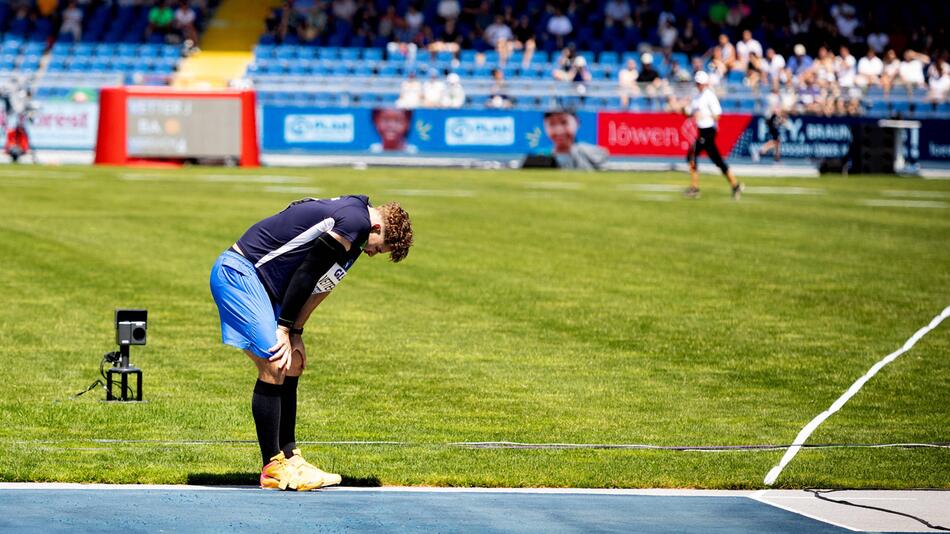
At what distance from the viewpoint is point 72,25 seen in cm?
4959

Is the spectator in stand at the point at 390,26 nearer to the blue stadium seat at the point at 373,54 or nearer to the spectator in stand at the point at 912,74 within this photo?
the blue stadium seat at the point at 373,54

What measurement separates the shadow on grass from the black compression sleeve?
1.11 meters

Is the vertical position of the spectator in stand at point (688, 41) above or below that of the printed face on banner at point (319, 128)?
above

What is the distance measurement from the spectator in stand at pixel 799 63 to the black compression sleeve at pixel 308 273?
123 ft

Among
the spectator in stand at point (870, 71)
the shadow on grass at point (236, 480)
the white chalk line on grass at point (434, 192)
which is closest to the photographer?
the shadow on grass at point (236, 480)

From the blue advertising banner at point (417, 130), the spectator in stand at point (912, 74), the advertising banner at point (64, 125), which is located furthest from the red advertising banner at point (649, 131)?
the advertising banner at point (64, 125)

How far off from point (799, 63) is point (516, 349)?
3338 centimetres

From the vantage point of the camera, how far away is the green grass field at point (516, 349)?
880 cm

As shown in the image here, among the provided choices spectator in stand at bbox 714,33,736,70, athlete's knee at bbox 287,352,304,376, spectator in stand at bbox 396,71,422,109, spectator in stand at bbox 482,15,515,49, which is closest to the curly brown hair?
athlete's knee at bbox 287,352,304,376

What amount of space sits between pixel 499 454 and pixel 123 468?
2126 mm

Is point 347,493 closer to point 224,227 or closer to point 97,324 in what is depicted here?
point 97,324

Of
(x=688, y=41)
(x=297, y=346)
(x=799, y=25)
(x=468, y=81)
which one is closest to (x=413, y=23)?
(x=468, y=81)

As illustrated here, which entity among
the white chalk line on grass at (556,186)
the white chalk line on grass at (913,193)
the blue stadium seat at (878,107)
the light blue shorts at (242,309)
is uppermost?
the blue stadium seat at (878,107)

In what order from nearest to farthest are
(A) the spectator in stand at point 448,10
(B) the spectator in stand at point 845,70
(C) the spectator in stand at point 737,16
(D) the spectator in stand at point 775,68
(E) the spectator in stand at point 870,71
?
(B) the spectator in stand at point 845,70
(E) the spectator in stand at point 870,71
(D) the spectator in stand at point 775,68
(C) the spectator in stand at point 737,16
(A) the spectator in stand at point 448,10
